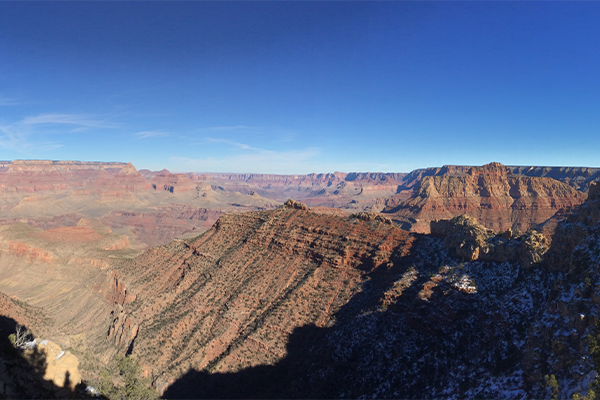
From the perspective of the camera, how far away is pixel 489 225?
525 ft

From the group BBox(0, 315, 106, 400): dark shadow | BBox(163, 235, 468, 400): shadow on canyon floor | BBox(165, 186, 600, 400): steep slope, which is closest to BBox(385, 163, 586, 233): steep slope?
BBox(165, 186, 600, 400): steep slope

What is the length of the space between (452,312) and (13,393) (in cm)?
3966

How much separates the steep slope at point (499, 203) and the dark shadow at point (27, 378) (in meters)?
147

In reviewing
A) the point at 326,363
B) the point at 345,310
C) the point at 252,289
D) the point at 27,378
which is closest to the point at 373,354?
the point at 326,363

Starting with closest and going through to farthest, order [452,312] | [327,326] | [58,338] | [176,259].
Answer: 1. [452,312]
2. [327,326]
3. [58,338]
4. [176,259]

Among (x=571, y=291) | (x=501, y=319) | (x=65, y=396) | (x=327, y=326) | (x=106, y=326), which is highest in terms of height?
(x=571, y=291)

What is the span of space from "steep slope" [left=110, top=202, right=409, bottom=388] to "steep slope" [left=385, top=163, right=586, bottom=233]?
105 meters

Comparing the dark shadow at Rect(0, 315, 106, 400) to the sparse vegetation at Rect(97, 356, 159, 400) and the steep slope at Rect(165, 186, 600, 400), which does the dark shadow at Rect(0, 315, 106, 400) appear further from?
the steep slope at Rect(165, 186, 600, 400)

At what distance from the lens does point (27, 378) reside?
21.7m

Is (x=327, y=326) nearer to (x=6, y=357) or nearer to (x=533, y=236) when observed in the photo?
(x=533, y=236)

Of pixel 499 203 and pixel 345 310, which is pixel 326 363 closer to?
pixel 345 310

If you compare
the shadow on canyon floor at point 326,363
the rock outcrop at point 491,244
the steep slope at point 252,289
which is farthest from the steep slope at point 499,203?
the shadow on canyon floor at point 326,363

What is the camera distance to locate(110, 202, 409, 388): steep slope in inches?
1747

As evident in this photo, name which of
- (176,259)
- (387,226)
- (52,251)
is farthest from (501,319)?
(52,251)
